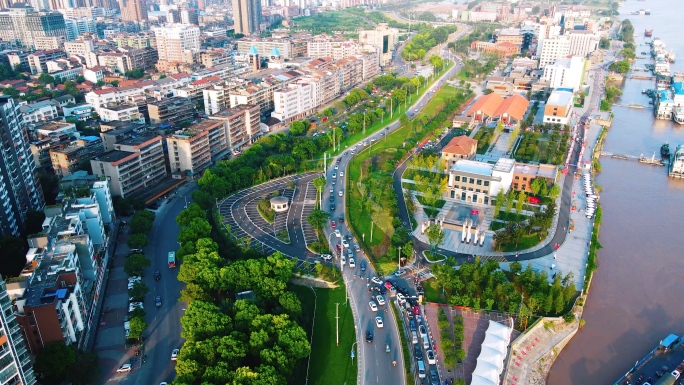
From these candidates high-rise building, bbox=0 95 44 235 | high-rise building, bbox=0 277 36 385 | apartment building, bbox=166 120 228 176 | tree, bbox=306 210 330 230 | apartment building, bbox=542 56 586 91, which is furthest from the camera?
apartment building, bbox=542 56 586 91

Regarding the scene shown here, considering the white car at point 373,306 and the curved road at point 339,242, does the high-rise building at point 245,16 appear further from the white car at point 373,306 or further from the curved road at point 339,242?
the white car at point 373,306

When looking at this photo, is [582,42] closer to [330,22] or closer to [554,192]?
→ [554,192]

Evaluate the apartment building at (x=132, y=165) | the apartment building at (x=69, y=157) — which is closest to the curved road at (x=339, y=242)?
the apartment building at (x=132, y=165)

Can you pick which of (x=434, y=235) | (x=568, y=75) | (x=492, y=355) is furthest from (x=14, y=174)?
(x=568, y=75)

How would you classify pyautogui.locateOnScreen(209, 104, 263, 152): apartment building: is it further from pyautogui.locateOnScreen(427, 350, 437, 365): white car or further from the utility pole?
pyautogui.locateOnScreen(427, 350, 437, 365): white car

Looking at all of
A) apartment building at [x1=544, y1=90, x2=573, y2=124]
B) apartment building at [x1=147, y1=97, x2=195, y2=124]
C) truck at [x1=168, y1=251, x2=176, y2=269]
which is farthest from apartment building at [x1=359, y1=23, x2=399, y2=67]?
truck at [x1=168, y1=251, x2=176, y2=269]

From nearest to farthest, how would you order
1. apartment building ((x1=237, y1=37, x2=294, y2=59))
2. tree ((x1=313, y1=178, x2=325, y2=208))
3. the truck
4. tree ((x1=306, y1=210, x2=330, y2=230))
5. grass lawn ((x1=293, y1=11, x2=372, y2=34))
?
the truck
tree ((x1=306, y1=210, x2=330, y2=230))
tree ((x1=313, y1=178, x2=325, y2=208))
apartment building ((x1=237, y1=37, x2=294, y2=59))
grass lawn ((x1=293, y1=11, x2=372, y2=34))
